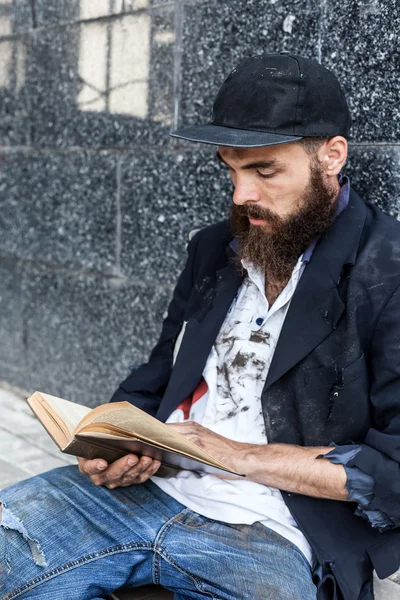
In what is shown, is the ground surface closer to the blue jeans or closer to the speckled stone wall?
the speckled stone wall

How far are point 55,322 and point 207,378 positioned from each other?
2277 mm

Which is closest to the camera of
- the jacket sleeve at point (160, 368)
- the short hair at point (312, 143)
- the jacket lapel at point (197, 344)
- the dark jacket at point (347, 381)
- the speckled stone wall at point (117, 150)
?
the dark jacket at point (347, 381)

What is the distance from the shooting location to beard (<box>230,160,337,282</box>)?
2.31 metres

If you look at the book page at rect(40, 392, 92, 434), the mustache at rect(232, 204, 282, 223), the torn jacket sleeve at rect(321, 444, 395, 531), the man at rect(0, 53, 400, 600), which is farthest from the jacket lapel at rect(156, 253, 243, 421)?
the torn jacket sleeve at rect(321, 444, 395, 531)

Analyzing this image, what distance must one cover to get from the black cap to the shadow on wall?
1.40 meters

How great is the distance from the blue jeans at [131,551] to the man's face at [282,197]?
81cm

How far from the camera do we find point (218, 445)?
2201 mm

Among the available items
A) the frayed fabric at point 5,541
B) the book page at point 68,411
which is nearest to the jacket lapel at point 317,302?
the book page at point 68,411

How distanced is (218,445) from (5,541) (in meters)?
0.67

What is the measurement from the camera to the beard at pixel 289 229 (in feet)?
7.57

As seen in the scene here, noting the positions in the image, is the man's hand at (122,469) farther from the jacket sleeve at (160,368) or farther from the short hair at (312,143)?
the short hair at (312,143)

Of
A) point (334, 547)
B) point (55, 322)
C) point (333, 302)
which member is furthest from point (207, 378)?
point (55, 322)

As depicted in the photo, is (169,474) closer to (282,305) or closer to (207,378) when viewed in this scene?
(207,378)

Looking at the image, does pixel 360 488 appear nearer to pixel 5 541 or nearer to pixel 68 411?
pixel 68 411
